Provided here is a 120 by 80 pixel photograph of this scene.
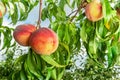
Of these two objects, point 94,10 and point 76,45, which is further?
point 76,45

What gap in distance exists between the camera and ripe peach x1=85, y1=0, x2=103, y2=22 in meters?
1.54

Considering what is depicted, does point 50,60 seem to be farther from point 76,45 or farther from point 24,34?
point 76,45

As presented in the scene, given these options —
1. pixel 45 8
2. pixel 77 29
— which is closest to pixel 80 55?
pixel 45 8

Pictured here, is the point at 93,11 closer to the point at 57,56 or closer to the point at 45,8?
the point at 57,56

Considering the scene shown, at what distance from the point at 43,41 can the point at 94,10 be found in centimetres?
22

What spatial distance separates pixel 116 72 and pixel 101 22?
625 centimetres

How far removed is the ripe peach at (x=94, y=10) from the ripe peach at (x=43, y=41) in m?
0.16

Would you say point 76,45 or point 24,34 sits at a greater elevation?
point 24,34

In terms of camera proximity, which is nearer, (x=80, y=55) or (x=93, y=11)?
(x=93, y=11)

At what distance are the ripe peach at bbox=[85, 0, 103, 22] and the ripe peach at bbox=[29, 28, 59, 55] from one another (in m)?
0.16

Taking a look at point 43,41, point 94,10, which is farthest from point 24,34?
point 94,10

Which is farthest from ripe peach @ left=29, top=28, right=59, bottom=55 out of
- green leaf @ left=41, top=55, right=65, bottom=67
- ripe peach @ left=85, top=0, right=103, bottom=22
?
ripe peach @ left=85, top=0, right=103, bottom=22

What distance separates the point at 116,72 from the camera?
774 cm

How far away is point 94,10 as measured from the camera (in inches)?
60.7
